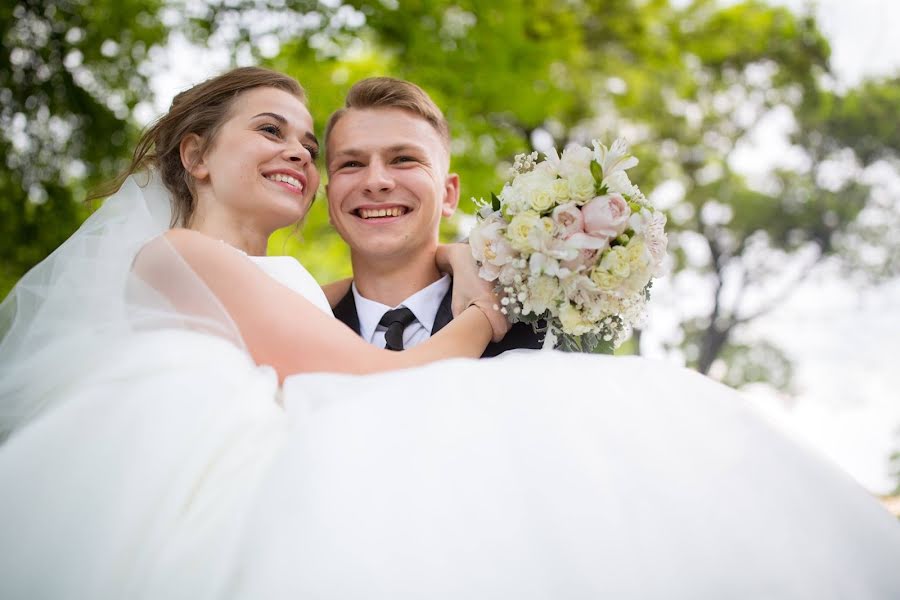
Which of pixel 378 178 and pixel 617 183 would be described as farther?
pixel 378 178

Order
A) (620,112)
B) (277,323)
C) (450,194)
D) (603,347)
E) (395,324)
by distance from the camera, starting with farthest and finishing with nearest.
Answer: (620,112), (450,194), (395,324), (603,347), (277,323)

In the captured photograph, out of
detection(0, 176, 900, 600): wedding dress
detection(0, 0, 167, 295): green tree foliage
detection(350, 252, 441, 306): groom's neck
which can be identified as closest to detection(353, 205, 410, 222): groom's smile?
detection(350, 252, 441, 306): groom's neck

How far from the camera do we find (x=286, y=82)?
3.66 m

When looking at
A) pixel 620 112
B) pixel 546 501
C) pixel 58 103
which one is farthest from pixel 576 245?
pixel 620 112

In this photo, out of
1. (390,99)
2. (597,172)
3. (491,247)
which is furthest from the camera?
(390,99)

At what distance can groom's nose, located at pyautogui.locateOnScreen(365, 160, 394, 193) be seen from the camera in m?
3.72

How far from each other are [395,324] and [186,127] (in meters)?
1.27

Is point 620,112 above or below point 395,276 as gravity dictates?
above

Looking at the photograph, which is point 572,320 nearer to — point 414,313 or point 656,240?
point 656,240

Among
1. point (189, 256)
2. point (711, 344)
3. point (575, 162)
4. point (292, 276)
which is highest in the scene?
point (711, 344)

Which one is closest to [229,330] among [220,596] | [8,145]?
[220,596]

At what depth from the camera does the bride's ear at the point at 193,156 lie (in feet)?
11.2

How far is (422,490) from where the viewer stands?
1898 mm

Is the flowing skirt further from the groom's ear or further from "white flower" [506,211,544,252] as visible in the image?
the groom's ear
